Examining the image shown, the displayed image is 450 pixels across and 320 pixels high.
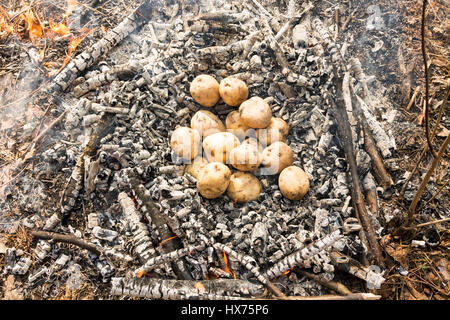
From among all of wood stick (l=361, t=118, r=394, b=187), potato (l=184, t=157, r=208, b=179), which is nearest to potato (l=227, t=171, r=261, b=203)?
potato (l=184, t=157, r=208, b=179)

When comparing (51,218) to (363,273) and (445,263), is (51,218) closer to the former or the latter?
(363,273)

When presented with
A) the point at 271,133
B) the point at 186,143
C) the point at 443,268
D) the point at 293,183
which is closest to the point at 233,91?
the point at 271,133

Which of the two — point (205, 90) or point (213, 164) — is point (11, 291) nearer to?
point (213, 164)

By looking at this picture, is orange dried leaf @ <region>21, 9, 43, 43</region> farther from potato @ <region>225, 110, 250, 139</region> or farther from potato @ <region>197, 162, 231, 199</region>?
potato @ <region>197, 162, 231, 199</region>

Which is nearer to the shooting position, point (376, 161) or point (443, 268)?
point (443, 268)

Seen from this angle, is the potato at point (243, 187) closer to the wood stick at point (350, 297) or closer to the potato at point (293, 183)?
the potato at point (293, 183)

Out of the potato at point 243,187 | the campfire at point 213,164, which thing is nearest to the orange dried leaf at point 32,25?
the campfire at point 213,164

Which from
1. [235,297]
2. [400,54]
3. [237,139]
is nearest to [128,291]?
[235,297]
